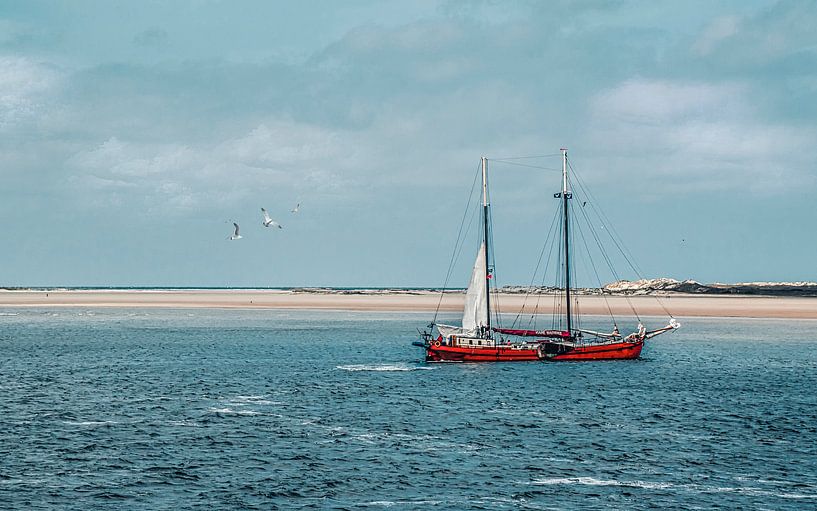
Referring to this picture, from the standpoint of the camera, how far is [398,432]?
3559 cm

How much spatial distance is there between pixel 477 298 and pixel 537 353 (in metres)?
6.59

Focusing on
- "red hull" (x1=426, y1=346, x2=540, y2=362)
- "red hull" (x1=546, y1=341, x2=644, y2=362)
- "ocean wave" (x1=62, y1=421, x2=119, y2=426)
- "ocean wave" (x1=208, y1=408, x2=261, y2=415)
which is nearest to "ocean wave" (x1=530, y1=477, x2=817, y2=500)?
"ocean wave" (x1=208, y1=408, x2=261, y2=415)

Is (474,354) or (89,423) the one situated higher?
(474,354)

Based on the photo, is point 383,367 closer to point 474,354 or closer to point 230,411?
point 474,354

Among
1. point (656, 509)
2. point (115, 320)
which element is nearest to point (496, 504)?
point (656, 509)

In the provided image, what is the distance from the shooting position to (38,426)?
118ft

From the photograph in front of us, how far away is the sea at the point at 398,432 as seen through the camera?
26219 millimetres

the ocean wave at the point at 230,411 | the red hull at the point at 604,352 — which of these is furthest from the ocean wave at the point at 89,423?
the red hull at the point at 604,352

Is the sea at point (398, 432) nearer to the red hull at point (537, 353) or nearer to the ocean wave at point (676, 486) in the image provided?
the ocean wave at point (676, 486)

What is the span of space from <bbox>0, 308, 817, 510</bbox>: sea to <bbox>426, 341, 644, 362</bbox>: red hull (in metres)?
1.05

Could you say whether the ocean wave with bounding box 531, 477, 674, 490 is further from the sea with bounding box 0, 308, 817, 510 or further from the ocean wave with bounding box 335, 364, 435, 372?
the ocean wave with bounding box 335, 364, 435, 372

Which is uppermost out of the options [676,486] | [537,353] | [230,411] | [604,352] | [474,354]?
[474,354]

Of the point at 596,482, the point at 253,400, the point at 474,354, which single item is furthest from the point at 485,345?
the point at 596,482

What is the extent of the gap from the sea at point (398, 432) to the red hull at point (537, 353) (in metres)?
1.05
